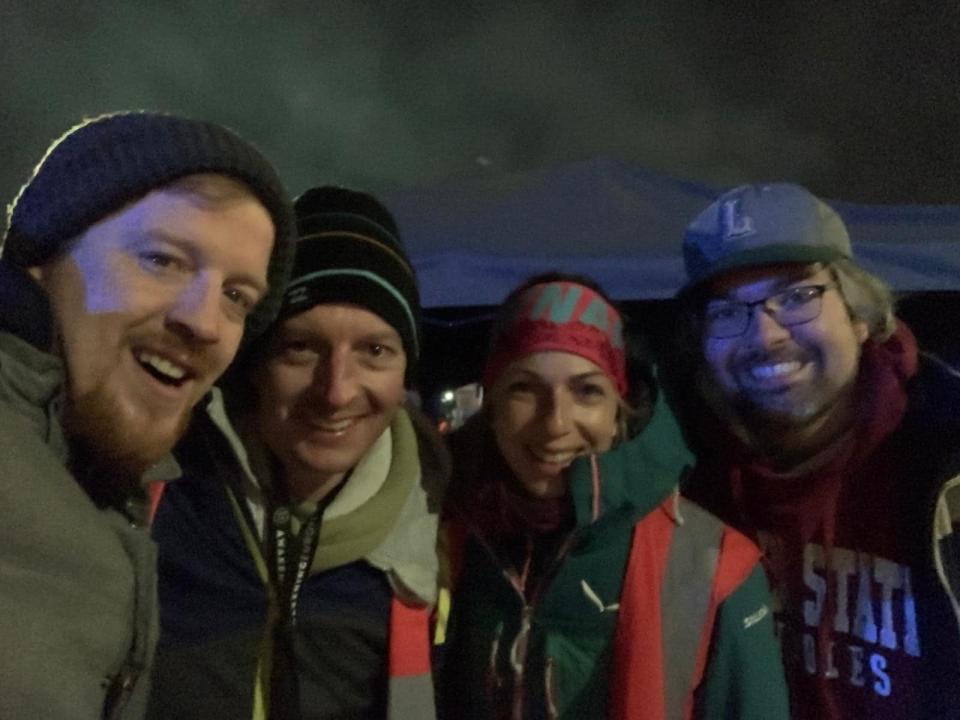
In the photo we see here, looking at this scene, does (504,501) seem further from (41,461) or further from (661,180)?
(661,180)

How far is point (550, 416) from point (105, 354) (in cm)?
93

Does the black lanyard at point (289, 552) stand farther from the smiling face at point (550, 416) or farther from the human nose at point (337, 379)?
the smiling face at point (550, 416)

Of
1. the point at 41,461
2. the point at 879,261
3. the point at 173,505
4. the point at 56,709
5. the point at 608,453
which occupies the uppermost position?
the point at 879,261

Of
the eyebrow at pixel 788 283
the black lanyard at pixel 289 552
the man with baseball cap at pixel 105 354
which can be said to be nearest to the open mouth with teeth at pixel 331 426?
the black lanyard at pixel 289 552

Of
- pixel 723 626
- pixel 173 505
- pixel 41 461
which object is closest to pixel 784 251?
pixel 723 626

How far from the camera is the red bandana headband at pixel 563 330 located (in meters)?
1.75

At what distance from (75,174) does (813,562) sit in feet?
5.44

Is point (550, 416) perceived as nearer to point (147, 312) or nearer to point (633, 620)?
point (633, 620)

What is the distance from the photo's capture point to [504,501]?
1.69m

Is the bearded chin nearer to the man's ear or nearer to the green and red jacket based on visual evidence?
the green and red jacket

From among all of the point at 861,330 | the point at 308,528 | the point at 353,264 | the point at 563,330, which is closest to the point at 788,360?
the point at 861,330

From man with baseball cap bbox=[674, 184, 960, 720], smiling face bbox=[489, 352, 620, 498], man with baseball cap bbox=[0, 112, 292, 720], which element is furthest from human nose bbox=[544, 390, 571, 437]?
man with baseball cap bbox=[0, 112, 292, 720]

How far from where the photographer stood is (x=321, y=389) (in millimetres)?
1496

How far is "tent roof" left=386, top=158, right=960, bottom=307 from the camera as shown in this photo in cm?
276
